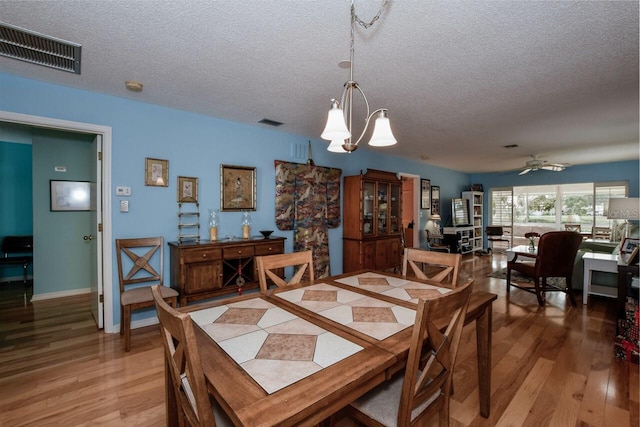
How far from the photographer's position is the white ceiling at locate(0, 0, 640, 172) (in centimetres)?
156

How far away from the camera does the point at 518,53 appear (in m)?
1.97

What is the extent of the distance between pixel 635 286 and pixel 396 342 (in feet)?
9.32

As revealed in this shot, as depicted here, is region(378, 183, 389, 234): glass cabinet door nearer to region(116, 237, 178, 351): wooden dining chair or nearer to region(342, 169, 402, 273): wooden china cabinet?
region(342, 169, 402, 273): wooden china cabinet

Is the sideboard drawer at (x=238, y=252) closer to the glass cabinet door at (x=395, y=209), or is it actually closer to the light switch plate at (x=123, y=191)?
the light switch plate at (x=123, y=191)

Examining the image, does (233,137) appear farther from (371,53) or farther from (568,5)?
(568,5)

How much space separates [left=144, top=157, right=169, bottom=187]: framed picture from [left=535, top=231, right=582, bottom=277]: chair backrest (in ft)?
14.6

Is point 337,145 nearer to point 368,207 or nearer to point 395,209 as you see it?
point 368,207

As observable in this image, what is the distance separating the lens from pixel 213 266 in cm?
305

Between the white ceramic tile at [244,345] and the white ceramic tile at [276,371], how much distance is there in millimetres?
48

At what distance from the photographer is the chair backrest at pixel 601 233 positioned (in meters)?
6.52

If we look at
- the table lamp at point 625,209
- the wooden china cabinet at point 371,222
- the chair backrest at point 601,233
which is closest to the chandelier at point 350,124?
the wooden china cabinet at point 371,222

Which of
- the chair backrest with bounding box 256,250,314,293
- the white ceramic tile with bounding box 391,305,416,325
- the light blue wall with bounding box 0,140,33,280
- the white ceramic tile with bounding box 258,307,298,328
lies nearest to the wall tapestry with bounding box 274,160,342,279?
the chair backrest with bounding box 256,250,314,293

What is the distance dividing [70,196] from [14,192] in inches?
52.8

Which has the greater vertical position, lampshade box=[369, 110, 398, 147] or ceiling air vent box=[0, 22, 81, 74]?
ceiling air vent box=[0, 22, 81, 74]
